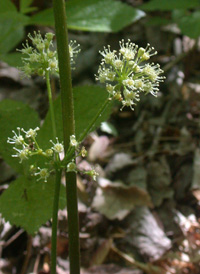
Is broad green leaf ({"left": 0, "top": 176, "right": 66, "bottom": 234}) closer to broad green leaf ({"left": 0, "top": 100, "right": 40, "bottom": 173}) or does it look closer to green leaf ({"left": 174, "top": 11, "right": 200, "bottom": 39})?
broad green leaf ({"left": 0, "top": 100, "right": 40, "bottom": 173})

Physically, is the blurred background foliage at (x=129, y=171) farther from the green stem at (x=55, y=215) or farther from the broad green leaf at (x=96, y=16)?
the green stem at (x=55, y=215)

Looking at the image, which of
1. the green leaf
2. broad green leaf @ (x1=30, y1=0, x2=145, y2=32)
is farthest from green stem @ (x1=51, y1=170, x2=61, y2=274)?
the green leaf

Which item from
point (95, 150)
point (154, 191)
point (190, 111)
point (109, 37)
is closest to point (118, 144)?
point (95, 150)

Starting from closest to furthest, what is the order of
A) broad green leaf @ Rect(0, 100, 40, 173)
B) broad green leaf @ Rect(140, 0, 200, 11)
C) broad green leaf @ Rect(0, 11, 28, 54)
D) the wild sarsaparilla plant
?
the wild sarsaparilla plant, broad green leaf @ Rect(0, 100, 40, 173), broad green leaf @ Rect(0, 11, 28, 54), broad green leaf @ Rect(140, 0, 200, 11)

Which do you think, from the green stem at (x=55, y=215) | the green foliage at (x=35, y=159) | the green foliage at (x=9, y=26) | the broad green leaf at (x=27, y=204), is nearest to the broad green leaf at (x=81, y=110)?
the green foliage at (x=35, y=159)

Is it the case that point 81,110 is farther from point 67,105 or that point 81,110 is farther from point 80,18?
point 80,18

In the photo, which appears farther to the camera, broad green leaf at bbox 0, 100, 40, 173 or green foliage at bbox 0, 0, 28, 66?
green foliage at bbox 0, 0, 28, 66

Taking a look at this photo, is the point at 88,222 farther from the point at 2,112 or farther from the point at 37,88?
the point at 37,88
